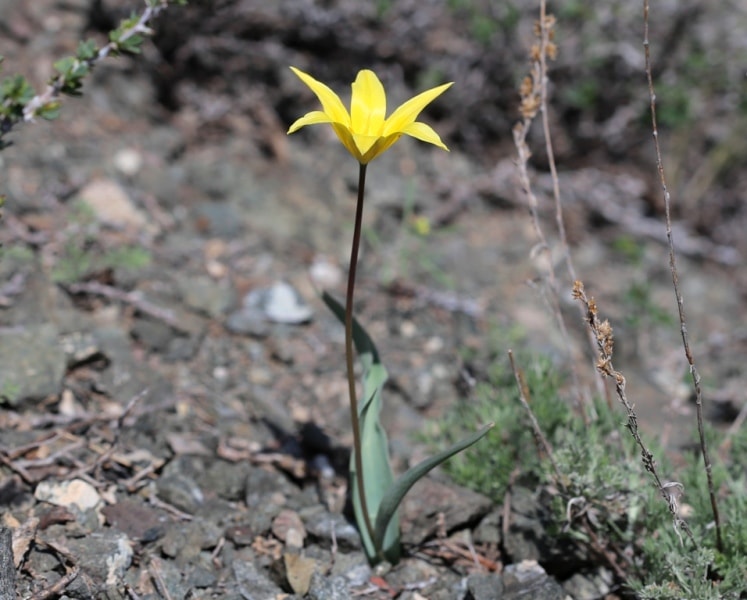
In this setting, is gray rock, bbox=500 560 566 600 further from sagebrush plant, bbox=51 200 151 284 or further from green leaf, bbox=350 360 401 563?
sagebrush plant, bbox=51 200 151 284

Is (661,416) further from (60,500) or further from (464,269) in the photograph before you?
(60,500)

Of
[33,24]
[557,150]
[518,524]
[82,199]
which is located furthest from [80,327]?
[557,150]

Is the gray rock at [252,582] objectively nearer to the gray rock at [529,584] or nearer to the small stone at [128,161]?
the gray rock at [529,584]

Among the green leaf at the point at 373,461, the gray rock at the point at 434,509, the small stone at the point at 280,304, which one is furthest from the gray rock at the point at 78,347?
the gray rock at the point at 434,509

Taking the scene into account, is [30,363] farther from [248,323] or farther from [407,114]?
[407,114]

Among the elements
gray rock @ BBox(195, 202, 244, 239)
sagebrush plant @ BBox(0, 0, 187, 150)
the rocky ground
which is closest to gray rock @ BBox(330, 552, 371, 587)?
the rocky ground

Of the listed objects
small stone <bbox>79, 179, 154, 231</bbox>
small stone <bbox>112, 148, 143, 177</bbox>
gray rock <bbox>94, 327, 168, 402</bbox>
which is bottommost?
gray rock <bbox>94, 327, 168, 402</bbox>

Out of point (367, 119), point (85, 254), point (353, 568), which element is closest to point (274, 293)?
point (85, 254)
